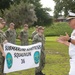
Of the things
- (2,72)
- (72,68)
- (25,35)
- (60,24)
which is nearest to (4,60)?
(2,72)

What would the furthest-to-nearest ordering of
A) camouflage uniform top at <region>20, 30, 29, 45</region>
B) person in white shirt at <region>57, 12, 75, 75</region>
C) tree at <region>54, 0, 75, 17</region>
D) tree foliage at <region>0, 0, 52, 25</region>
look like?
1. tree at <region>54, 0, 75, 17</region>
2. tree foliage at <region>0, 0, 52, 25</region>
3. camouflage uniform top at <region>20, 30, 29, 45</region>
4. person in white shirt at <region>57, 12, 75, 75</region>

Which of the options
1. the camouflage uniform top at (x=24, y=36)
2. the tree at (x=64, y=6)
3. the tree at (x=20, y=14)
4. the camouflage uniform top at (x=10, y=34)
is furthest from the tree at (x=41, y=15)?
the camouflage uniform top at (x=10, y=34)

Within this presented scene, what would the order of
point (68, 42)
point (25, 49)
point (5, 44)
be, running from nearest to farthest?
point (68, 42) < point (5, 44) < point (25, 49)

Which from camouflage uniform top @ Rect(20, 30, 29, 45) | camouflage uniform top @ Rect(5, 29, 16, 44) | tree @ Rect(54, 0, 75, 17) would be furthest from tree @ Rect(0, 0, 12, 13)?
camouflage uniform top @ Rect(5, 29, 16, 44)

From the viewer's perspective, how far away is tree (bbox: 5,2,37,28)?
40.2m

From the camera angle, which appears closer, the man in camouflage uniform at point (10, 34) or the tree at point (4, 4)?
the man in camouflage uniform at point (10, 34)

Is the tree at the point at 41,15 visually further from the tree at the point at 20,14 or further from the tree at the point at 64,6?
the tree at the point at 20,14

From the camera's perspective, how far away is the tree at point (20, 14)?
132ft

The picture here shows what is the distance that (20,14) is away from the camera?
40.8 meters

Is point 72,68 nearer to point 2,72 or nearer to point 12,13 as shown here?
point 2,72

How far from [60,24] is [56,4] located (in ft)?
87.9

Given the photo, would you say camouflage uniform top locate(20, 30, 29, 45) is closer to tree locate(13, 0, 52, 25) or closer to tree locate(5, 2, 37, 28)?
tree locate(5, 2, 37, 28)

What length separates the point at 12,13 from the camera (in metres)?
40.7

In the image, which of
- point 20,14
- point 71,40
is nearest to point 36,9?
point 20,14
